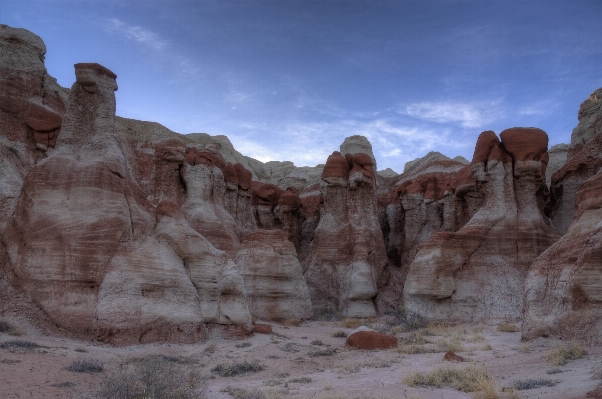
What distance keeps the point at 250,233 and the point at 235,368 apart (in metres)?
15.6

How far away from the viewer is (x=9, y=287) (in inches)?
551

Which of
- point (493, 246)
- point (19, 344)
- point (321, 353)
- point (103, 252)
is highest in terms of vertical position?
point (493, 246)

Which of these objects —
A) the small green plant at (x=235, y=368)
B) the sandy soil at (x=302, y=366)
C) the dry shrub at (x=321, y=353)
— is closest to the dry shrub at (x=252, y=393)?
the sandy soil at (x=302, y=366)

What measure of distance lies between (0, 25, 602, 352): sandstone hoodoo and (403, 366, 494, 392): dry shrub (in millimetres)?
4833

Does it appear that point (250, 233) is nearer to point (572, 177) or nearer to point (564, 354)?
point (564, 354)

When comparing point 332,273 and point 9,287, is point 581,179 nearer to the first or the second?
point 332,273

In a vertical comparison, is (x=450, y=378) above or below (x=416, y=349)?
above

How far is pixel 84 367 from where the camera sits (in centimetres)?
1021

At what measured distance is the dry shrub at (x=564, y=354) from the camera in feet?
34.9

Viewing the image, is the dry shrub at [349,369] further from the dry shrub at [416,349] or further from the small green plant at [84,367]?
the small green plant at [84,367]

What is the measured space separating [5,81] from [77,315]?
68.0 ft

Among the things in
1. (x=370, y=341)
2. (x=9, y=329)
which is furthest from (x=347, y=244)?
(x=9, y=329)

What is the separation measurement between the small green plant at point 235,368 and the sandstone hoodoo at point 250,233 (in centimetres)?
320

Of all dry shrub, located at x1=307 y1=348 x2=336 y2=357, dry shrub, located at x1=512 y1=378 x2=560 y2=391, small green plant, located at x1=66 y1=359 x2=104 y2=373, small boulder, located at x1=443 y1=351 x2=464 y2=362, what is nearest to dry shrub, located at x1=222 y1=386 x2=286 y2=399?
small green plant, located at x1=66 y1=359 x2=104 y2=373
